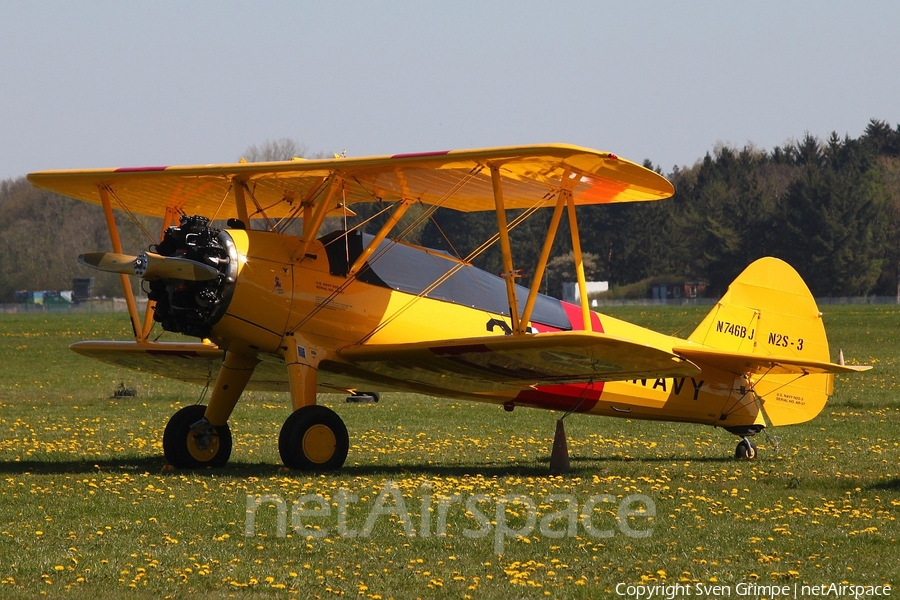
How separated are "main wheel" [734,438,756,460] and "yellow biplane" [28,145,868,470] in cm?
4

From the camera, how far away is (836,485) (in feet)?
34.7

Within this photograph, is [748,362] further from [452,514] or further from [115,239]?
[115,239]

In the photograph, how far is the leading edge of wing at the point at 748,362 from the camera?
11844 mm

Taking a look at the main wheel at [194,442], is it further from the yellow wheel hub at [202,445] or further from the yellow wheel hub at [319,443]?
the yellow wheel hub at [319,443]

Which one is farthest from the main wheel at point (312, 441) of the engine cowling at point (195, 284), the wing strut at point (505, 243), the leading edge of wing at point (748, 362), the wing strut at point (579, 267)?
the leading edge of wing at point (748, 362)

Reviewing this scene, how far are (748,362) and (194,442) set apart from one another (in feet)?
19.5

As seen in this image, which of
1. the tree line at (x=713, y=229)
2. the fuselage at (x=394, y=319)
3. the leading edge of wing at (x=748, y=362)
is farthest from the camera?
the tree line at (x=713, y=229)

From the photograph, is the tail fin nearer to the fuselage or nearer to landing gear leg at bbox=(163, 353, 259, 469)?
the fuselage

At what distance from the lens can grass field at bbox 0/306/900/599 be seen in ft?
22.1

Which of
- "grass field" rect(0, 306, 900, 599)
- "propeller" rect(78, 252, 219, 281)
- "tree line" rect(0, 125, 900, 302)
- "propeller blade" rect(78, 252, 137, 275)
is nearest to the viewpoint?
"grass field" rect(0, 306, 900, 599)

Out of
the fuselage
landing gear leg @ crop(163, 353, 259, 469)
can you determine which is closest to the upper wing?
the fuselage

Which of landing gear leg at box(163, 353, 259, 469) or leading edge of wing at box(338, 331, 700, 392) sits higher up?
leading edge of wing at box(338, 331, 700, 392)

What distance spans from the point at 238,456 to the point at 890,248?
80.7 m

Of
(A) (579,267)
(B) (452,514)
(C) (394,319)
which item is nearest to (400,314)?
(C) (394,319)
